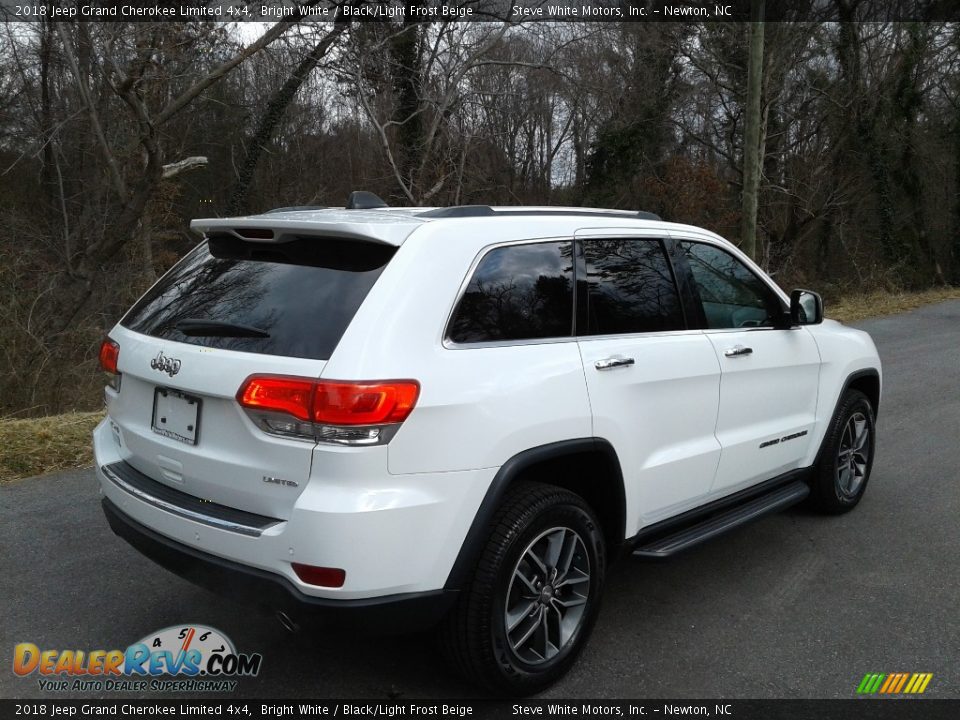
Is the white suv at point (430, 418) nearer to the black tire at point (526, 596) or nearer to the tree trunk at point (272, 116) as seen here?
the black tire at point (526, 596)

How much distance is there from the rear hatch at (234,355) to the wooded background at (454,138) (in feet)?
25.3

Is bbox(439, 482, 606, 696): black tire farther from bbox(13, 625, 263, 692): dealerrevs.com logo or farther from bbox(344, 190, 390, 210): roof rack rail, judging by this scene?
bbox(344, 190, 390, 210): roof rack rail

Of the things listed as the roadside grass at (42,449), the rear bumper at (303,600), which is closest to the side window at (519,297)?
the rear bumper at (303,600)

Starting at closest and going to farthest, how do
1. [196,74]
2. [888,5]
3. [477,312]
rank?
[477,312], [196,74], [888,5]

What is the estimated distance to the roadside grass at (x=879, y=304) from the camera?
49.7 feet

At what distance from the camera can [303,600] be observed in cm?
266

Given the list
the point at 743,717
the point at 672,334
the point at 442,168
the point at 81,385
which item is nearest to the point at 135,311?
the point at 672,334

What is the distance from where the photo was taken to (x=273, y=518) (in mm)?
2746

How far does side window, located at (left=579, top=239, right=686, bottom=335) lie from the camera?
3500 mm

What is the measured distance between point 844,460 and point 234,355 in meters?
3.87

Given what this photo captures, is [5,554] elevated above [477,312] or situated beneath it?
situated beneath

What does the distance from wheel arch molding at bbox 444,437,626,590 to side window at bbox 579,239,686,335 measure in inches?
19.8

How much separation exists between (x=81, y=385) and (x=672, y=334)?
9401 mm

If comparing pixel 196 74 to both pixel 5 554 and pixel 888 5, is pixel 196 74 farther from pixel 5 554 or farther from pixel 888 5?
pixel 888 5
